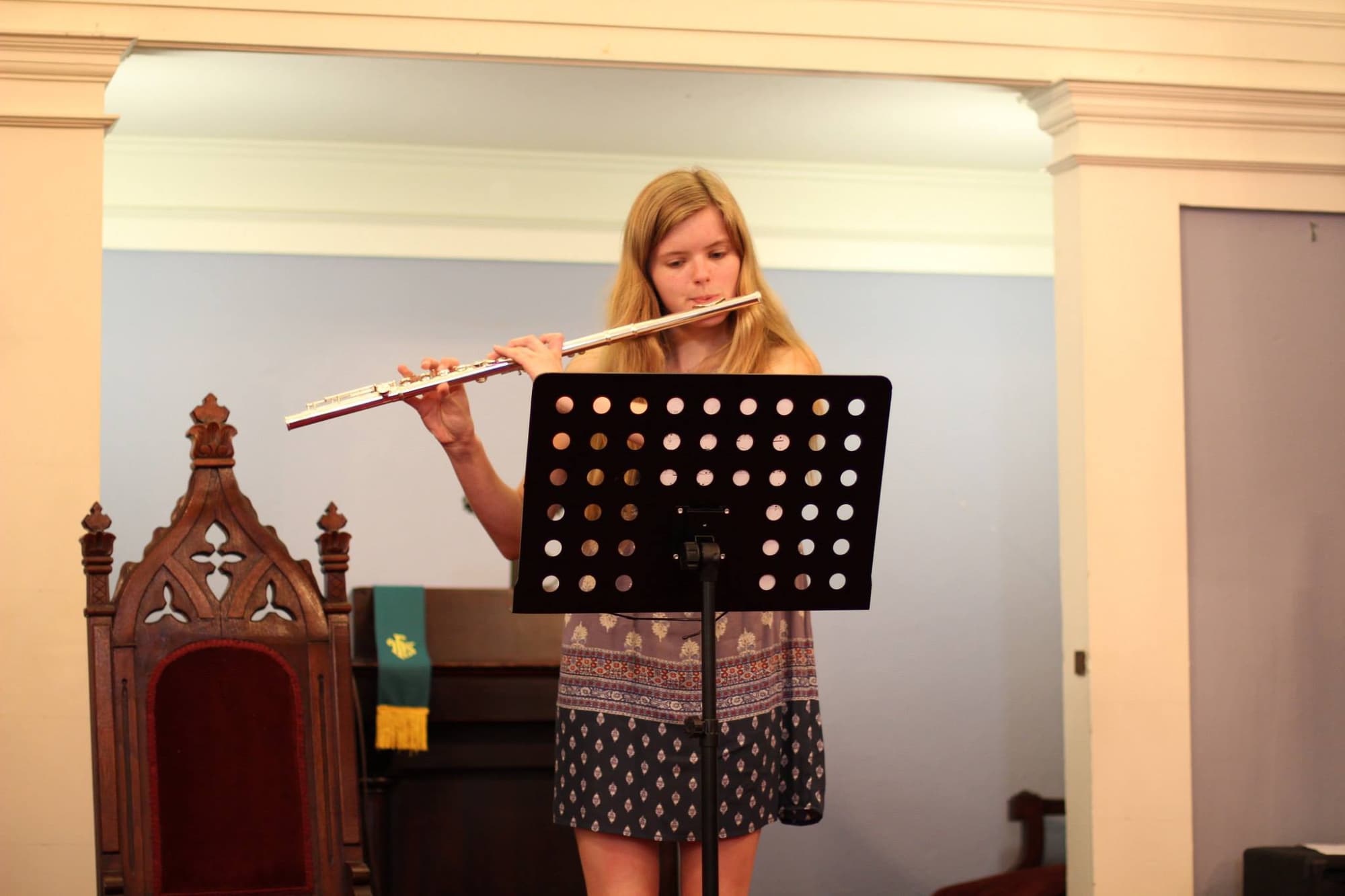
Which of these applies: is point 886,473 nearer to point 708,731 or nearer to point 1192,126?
point 1192,126

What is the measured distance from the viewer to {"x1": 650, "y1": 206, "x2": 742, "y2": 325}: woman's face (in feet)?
6.61

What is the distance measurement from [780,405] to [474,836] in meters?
2.42

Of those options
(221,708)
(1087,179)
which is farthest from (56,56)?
(1087,179)

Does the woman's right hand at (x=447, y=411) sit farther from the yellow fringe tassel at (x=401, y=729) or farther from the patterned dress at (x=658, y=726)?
the yellow fringe tassel at (x=401, y=729)

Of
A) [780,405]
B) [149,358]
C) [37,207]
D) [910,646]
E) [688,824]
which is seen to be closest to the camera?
[780,405]

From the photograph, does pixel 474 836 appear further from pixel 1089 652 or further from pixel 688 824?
pixel 688 824

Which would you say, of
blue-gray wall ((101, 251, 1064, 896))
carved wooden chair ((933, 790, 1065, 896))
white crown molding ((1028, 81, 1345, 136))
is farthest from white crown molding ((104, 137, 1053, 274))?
carved wooden chair ((933, 790, 1065, 896))

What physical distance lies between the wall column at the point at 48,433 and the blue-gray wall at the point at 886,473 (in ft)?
4.83

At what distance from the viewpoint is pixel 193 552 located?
8.38ft

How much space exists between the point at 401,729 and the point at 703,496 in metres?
2.11

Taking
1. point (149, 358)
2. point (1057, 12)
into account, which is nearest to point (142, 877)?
point (149, 358)

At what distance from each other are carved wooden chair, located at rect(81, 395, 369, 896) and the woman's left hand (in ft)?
2.53

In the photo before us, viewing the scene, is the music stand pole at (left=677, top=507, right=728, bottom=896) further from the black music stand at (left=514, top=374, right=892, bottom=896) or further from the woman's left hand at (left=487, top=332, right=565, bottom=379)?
the woman's left hand at (left=487, top=332, right=565, bottom=379)

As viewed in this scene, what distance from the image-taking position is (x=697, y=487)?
1.78 metres
